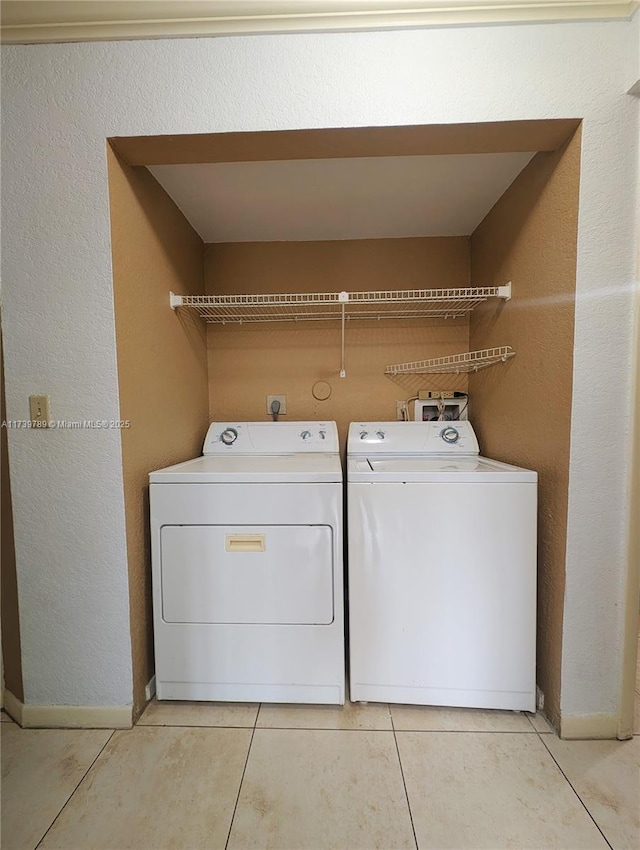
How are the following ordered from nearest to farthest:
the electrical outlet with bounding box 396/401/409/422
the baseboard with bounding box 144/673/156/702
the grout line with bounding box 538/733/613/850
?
the grout line with bounding box 538/733/613/850 < the baseboard with bounding box 144/673/156/702 < the electrical outlet with bounding box 396/401/409/422

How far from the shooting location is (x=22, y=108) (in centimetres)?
111

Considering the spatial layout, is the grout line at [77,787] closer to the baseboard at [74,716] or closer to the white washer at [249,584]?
the baseboard at [74,716]

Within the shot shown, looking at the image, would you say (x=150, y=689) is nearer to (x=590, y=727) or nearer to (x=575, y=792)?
(x=575, y=792)

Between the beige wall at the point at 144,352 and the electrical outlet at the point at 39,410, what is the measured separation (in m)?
0.25

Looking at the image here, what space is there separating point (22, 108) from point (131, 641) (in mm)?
1796

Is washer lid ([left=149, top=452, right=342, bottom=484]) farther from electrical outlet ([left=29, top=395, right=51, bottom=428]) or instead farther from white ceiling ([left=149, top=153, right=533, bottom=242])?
white ceiling ([left=149, top=153, right=533, bottom=242])

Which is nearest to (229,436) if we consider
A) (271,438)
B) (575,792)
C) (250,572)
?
(271,438)

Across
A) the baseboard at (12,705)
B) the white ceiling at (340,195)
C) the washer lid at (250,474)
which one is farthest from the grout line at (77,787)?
the white ceiling at (340,195)

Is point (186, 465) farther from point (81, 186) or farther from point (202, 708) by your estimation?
point (81, 186)

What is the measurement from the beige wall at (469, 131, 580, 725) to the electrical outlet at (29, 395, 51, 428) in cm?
173

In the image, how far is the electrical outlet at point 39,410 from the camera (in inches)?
46.4

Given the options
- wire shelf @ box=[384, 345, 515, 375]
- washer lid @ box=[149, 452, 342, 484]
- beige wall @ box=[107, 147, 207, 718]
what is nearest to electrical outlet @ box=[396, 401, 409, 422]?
wire shelf @ box=[384, 345, 515, 375]

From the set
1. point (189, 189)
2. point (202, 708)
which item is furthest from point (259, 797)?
point (189, 189)

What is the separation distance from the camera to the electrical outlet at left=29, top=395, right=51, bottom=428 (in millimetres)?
1178
